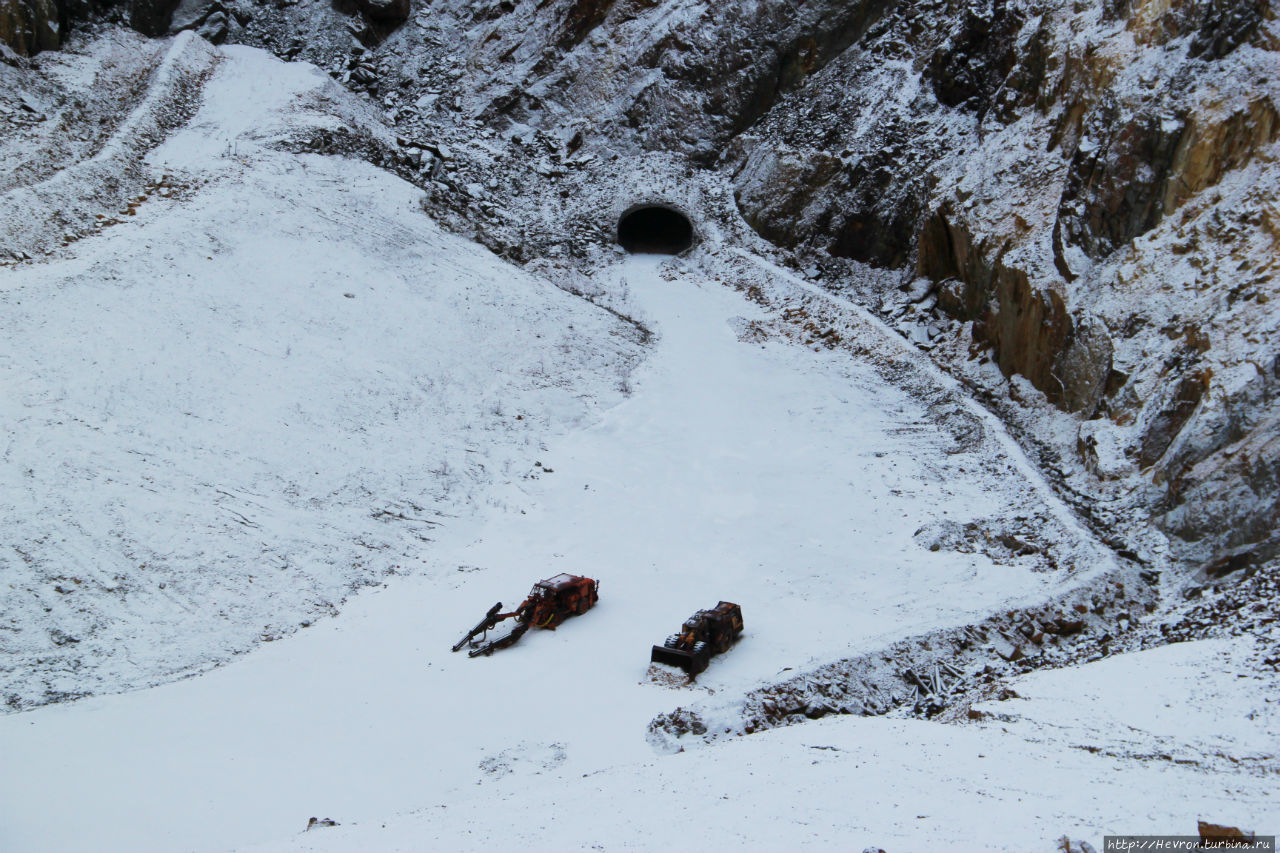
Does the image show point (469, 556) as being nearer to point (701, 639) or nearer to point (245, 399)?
point (701, 639)

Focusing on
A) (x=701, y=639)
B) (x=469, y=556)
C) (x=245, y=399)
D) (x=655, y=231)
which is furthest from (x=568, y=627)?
(x=655, y=231)

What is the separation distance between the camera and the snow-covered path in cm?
1114

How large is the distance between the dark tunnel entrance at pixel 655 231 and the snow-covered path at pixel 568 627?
37.1 feet

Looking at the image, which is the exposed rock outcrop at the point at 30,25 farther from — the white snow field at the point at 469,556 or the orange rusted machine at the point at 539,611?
the orange rusted machine at the point at 539,611

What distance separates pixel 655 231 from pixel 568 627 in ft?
82.6

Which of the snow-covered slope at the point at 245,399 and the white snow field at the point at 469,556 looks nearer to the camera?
the white snow field at the point at 469,556

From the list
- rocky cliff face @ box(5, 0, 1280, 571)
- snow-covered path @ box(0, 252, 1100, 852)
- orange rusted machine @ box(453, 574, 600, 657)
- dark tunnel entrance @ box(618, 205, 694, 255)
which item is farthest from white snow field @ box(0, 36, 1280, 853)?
dark tunnel entrance @ box(618, 205, 694, 255)

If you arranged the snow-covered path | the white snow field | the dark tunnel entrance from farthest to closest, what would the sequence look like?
the dark tunnel entrance → the snow-covered path → the white snow field

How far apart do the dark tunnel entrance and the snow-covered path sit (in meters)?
11.3

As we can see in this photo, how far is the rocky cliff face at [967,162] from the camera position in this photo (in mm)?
16734

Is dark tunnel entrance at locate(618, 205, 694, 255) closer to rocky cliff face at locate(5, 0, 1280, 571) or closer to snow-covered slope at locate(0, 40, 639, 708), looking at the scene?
rocky cliff face at locate(5, 0, 1280, 571)

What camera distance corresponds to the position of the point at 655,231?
37344mm

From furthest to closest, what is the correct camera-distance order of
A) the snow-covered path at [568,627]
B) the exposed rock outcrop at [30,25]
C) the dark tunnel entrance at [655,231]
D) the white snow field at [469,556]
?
1. the dark tunnel entrance at [655,231]
2. the exposed rock outcrop at [30,25]
3. the snow-covered path at [568,627]
4. the white snow field at [469,556]

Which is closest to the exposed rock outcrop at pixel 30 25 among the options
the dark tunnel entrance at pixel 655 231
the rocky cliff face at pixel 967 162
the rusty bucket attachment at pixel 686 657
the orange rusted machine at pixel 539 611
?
the rocky cliff face at pixel 967 162
